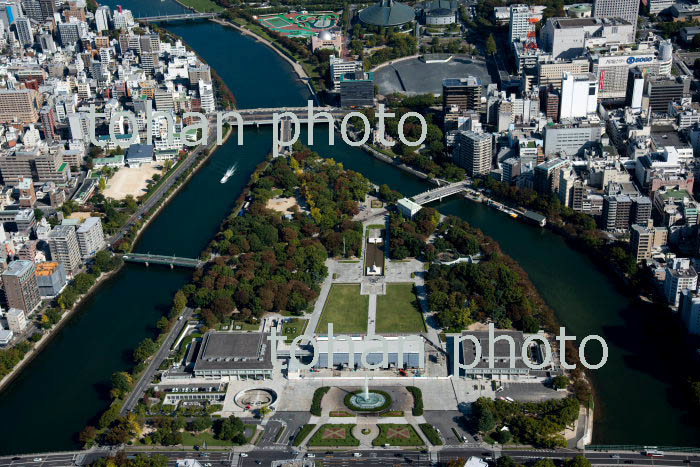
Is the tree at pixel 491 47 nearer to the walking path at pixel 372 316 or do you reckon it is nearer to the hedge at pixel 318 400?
the walking path at pixel 372 316

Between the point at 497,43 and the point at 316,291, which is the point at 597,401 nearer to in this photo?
the point at 316,291

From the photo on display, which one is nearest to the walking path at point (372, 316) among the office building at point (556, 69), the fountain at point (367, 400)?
the fountain at point (367, 400)

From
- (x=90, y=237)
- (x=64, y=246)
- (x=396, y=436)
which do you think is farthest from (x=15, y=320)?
(x=396, y=436)

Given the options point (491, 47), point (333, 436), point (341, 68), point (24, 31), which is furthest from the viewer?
point (24, 31)

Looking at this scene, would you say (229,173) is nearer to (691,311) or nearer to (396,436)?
(396,436)

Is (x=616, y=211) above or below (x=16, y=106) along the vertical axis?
below

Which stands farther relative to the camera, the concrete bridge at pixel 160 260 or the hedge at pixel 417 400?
the concrete bridge at pixel 160 260

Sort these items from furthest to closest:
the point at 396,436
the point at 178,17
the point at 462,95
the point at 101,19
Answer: the point at 178,17 < the point at 101,19 < the point at 462,95 < the point at 396,436

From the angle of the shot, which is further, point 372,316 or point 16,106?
point 16,106
